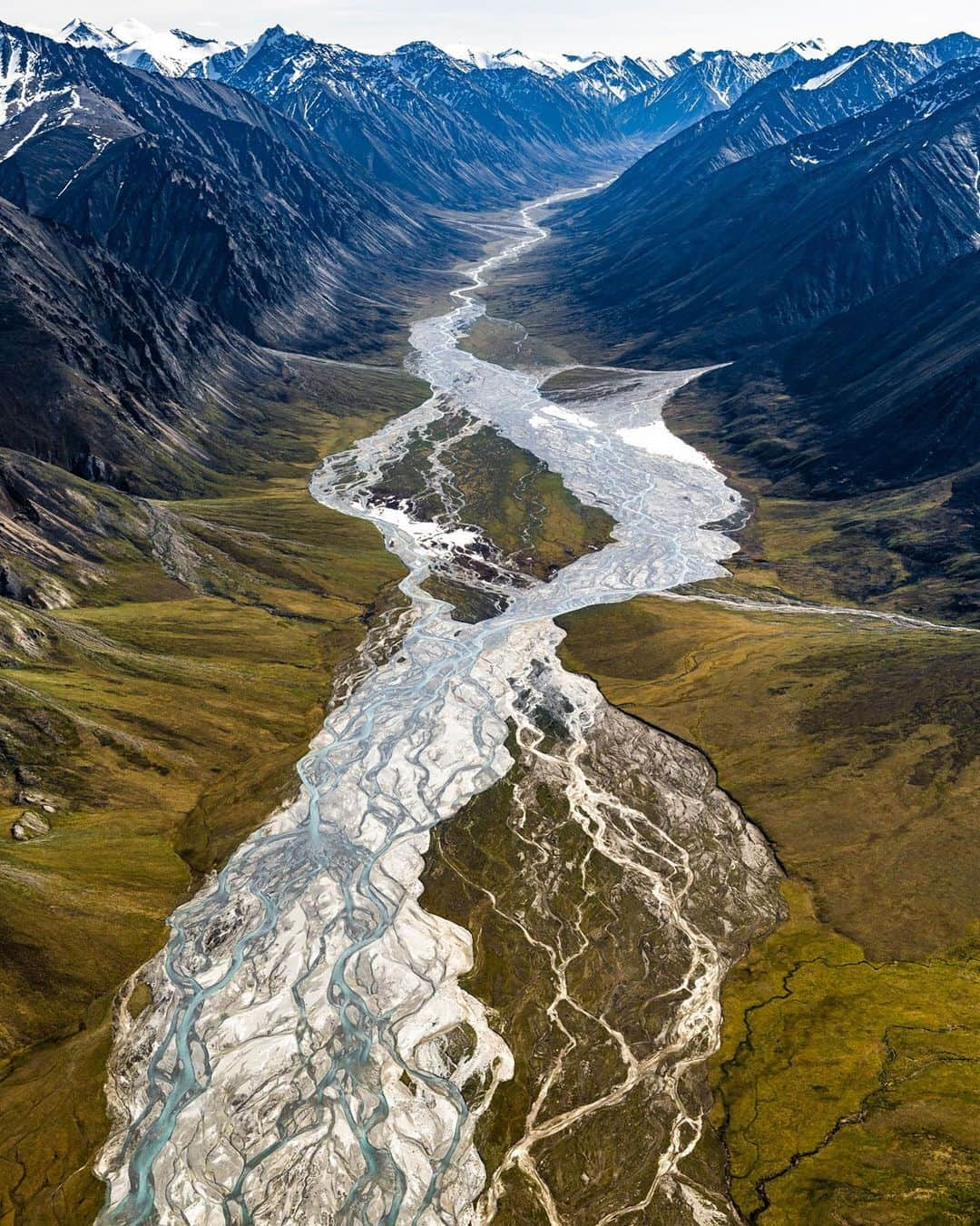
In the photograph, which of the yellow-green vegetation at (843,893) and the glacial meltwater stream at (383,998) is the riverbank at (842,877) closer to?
the yellow-green vegetation at (843,893)

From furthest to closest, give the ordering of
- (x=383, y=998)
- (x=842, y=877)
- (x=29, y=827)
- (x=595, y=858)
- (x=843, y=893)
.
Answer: (x=595, y=858) → (x=842, y=877) → (x=843, y=893) → (x=29, y=827) → (x=383, y=998)

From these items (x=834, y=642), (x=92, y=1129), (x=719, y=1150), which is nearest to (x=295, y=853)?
(x=92, y=1129)

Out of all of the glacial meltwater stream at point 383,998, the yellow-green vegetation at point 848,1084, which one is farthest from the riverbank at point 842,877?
the glacial meltwater stream at point 383,998

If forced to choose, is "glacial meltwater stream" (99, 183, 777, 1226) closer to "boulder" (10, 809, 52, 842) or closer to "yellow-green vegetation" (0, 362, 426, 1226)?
"yellow-green vegetation" (0, 362, 426, 1226)

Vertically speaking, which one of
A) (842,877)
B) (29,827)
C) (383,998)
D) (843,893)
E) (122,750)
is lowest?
(842,877)

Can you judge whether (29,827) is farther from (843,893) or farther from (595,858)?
(843,893)

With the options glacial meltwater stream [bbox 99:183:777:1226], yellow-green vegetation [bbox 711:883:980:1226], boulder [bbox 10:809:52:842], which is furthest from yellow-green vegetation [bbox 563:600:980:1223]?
boulder [bbox 10:809:52:842]

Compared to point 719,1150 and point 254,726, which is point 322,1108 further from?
point 254,726

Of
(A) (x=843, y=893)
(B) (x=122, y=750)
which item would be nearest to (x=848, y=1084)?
(A) (x=843, y=893)
